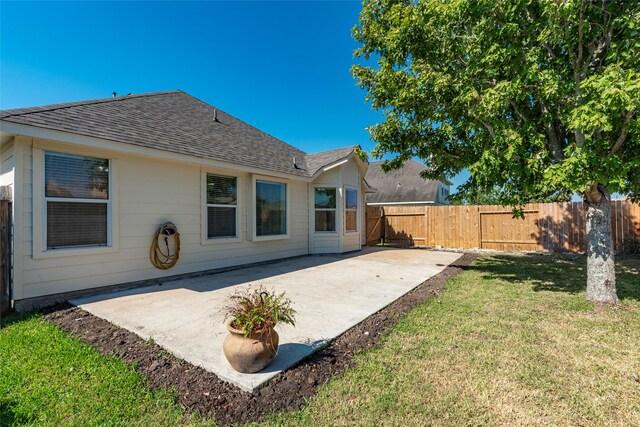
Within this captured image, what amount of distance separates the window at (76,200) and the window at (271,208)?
3698mm

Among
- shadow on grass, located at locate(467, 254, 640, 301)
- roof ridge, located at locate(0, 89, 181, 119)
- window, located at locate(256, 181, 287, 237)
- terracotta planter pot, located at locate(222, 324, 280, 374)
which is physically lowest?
shadow on grass, located at locate(467, 254, 640, 301)

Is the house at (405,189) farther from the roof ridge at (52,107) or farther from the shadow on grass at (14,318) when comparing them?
the shadow on grass at (14,318)

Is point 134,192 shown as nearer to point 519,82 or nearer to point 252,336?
point 252,336

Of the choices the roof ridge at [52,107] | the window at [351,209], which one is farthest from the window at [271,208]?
the roof ridge at [52,107]

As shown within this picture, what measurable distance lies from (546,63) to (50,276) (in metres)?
9.25

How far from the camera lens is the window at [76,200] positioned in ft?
15.7

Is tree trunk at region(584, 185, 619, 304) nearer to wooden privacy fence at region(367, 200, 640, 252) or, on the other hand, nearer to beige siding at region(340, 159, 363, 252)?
wooden privacy fence at region(367, 200, 640, 252)

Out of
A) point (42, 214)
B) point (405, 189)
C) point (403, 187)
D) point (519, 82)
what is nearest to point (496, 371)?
point (519, 82)

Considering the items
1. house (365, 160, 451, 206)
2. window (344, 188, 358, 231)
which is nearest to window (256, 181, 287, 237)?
window (344, 188, 358, 231)

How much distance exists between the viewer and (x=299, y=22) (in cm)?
1025

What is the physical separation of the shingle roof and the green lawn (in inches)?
744

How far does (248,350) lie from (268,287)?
3.16 metres

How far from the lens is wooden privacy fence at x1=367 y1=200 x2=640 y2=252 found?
397 inches

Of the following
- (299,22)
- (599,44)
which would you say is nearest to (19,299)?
(599,44)
